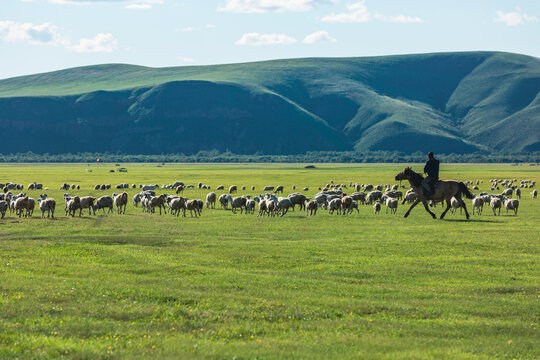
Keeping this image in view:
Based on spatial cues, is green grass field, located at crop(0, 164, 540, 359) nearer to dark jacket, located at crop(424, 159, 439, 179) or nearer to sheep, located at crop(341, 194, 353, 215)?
dark jacket, located at crop(424, 159, 439, 179)

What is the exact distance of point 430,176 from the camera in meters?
34.7

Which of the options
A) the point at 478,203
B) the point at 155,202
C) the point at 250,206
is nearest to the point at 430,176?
the point at 478,203

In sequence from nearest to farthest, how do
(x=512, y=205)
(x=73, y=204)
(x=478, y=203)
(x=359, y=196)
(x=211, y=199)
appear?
(x=73, y=204)
(x=512, y=205)
(x=478, y=203)
(x=211, y=199)
(x=359, y=196)

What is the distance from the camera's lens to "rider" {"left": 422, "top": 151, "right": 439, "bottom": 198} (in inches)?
1358

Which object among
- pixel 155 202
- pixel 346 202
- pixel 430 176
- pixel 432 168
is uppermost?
pixel 432 168

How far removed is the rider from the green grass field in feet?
16.2

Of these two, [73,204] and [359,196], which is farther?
[359,196]

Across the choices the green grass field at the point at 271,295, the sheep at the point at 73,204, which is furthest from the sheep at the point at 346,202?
the sheep at the point at 73,204

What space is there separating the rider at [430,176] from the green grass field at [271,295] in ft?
16.2

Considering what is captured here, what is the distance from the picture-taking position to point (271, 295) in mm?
16422

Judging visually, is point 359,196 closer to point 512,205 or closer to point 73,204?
point 512,205

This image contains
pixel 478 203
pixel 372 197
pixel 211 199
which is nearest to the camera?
pixel 478 203

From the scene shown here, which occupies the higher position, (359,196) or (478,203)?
(478,203)

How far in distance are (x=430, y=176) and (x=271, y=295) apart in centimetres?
2048
